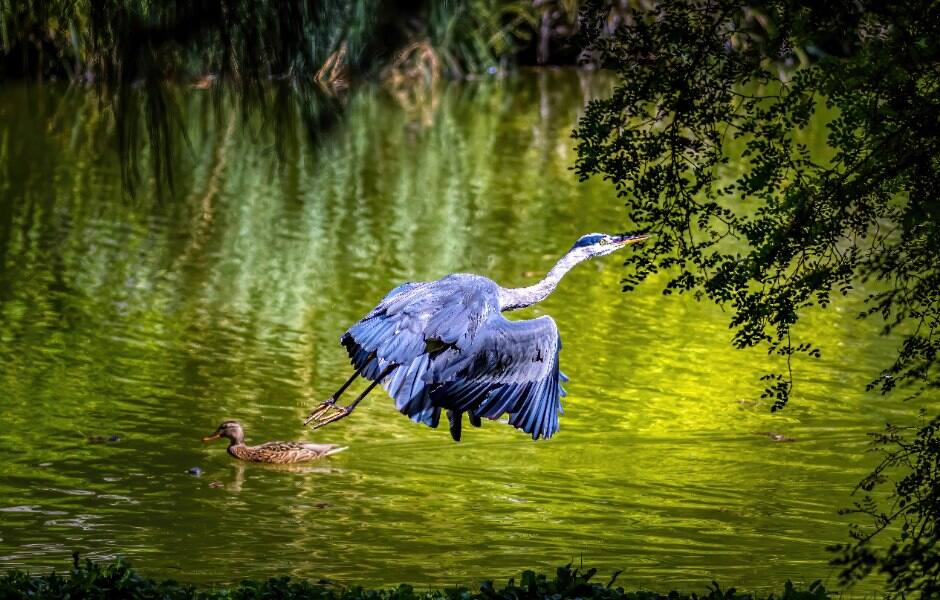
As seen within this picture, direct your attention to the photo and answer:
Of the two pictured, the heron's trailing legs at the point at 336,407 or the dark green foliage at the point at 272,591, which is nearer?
the dark green foliage at the point at 272,591

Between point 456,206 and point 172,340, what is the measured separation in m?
6.19

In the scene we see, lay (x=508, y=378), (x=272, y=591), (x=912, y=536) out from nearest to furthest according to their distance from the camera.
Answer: (x=912, y=536) < (x=272, y=591) < (x=508, y=378)

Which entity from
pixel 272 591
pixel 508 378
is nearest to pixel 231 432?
pixel 508 378

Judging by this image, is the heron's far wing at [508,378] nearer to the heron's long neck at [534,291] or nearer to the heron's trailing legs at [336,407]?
the heron's trailing legs at [336,407]

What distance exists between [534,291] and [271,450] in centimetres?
184

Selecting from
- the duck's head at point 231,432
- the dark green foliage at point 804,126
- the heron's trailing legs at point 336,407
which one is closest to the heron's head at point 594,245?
the heron's trailing legs at point 336,407

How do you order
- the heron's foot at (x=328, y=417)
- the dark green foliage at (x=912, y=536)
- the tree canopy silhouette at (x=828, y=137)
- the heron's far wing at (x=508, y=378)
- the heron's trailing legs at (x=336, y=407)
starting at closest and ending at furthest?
the dark green foliage at (x=912, y=536)
the tree canopy silhouette at (x=828, y=137)
the heron's far wing at (x=508, y=378)
the heron's trailing legs at (x=336, y=407)
the heron's foot at (x=328, y=417)

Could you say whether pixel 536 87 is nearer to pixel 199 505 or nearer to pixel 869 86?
pixel 199 505

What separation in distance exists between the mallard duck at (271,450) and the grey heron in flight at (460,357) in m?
1.52

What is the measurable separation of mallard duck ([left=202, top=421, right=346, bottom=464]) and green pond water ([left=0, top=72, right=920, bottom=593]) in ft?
0.22

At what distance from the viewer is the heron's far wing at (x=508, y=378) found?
268 inches

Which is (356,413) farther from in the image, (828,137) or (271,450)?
(828,137)

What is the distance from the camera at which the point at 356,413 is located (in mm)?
9930

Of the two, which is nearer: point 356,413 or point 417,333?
point 417,333
